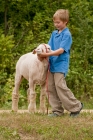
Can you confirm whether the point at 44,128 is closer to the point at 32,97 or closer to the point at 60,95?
the point at 60,95

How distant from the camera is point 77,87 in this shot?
1404 cm

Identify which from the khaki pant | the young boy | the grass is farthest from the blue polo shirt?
the grass

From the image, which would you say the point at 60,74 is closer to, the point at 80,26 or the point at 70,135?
the point at 70,135

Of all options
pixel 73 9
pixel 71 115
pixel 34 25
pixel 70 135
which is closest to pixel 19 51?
A: pixel 34 25

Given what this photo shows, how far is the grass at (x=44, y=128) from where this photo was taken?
7.59 meters

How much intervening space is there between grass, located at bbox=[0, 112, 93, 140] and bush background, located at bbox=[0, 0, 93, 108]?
448 cm

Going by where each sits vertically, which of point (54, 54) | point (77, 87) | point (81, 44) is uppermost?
point (54, 54)

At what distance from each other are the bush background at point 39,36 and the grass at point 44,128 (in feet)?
14.7

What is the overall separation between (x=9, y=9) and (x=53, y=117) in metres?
8.29

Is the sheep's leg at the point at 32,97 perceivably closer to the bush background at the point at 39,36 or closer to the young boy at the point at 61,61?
the young boy at the point at 61,61

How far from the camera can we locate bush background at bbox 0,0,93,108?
552 inches

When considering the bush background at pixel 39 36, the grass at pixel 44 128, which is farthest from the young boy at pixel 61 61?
the bush background at pixel 39 36

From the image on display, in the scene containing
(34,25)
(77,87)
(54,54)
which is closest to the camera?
(54,54)

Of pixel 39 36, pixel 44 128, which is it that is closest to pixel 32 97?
pixel 44 128
